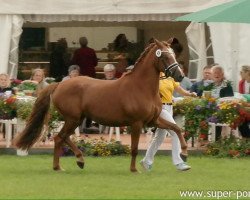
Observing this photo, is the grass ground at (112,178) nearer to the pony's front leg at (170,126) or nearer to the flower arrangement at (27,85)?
the pony's front leg at (170,126)

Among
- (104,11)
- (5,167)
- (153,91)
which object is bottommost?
(5,167)

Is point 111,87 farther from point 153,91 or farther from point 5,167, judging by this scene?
point 5,167

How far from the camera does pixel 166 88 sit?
57.8ft

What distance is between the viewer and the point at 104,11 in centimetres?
2427

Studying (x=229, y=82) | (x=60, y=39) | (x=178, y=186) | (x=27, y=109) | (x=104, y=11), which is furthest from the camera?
(x=60, y=39)

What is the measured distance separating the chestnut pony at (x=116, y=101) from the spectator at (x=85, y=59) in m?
8.80

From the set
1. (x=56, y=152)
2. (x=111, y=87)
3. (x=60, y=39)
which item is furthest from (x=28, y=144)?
(x=60, y=39)

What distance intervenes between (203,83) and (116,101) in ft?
19.7

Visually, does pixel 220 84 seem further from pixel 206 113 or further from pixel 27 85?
pixel 27 85

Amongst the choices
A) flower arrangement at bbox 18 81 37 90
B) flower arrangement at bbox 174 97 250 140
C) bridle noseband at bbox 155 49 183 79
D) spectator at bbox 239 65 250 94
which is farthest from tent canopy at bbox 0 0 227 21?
bridle noseband at bbox 155 49 183 79

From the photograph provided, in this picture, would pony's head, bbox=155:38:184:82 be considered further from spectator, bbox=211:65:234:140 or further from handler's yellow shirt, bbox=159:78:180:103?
spectator, bbox=211:65:234:140

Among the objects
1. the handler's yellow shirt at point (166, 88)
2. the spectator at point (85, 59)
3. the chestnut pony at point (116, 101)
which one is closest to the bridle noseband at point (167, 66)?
the chestnut pony at point (116, 101)

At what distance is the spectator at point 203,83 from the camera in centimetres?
2270

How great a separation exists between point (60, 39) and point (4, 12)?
3.67 metres
